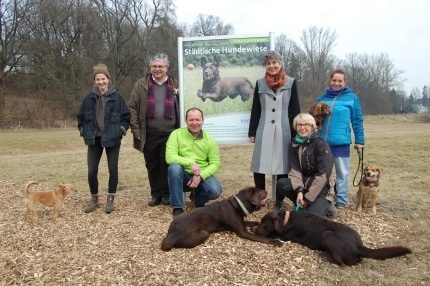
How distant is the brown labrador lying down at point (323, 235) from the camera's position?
14.0ft

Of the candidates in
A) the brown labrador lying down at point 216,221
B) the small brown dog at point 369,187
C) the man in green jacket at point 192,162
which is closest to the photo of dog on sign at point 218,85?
the man in green jacket at point 192,162

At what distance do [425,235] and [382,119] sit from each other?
4502 cm

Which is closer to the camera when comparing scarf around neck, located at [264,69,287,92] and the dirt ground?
the dirt ground

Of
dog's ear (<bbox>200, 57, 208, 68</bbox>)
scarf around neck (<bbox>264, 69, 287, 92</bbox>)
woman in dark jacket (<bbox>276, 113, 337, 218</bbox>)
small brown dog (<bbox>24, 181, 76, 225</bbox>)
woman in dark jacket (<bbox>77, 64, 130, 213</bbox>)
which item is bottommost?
small brown dog (<bbox>24, 181, 76, 225</bbox>)

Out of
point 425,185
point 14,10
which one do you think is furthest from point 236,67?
point 14,10

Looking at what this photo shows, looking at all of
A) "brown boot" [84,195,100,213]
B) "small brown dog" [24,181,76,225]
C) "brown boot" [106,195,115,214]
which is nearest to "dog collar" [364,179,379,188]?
"brown boot" [106,195,115,214]

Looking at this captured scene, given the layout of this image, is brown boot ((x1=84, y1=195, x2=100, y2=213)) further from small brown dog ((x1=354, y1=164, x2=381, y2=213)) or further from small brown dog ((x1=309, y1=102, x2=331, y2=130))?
small brown dog ((x1=354, y1=164, x2=381, y2=213))

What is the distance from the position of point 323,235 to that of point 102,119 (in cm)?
365

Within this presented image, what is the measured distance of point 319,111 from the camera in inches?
235

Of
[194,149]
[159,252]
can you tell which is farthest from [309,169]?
[159,252]

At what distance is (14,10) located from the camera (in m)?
37.0

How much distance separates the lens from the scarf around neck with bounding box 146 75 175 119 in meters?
6.09

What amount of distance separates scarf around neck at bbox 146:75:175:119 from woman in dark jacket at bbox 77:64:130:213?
13.7 inches

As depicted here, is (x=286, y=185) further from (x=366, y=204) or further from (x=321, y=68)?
(x=321, y=68)
